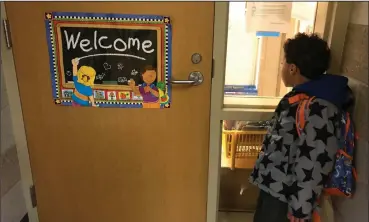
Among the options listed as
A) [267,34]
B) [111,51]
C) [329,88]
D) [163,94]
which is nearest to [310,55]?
[329,88]

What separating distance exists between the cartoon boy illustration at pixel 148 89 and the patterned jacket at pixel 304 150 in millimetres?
541

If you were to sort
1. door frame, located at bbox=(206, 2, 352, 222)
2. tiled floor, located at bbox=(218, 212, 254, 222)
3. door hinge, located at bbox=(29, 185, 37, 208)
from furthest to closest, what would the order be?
tiled floor, located at bbox=(218, 212, 254, 222), door hinge, located at bbox=(29, 185, 37, 208), door frame, located at bbox=(206, 2, 352, 222)

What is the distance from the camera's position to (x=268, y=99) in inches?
64.8

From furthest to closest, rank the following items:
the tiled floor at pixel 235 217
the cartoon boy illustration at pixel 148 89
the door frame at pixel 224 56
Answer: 1. the tiled floor at pixel 235 217
2. the cartoon boy illustration at pixel 148 89
3. the door frame at pixel 224 56

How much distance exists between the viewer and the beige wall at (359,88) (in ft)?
4.14

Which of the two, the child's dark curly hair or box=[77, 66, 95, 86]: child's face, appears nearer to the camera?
the child's dark curly hair

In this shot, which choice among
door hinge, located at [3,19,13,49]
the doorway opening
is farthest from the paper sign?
door hinge, located at [3,19,13,49]

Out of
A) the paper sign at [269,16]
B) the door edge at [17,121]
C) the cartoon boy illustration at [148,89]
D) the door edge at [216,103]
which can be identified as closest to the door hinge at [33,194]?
the door edge at [17,121]

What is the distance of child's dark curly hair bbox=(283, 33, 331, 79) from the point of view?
131 centimetres

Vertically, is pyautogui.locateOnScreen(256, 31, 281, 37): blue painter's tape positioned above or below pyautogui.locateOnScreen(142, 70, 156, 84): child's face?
above

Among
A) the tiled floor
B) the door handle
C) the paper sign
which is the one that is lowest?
the tiled floor

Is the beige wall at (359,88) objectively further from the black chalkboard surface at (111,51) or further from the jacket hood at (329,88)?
the black chalkboard surface at (111,51)

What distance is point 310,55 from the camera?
1310 mm

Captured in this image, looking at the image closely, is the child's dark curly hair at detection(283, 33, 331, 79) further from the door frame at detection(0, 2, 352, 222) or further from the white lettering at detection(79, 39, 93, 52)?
the white lettering at detection(79, 39, 93, 52)
